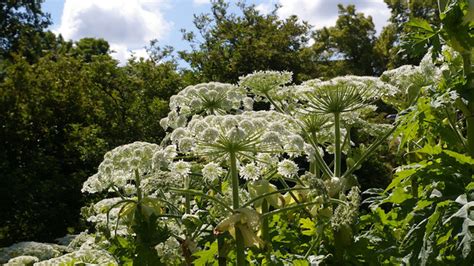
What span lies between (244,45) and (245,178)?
43.6 feet

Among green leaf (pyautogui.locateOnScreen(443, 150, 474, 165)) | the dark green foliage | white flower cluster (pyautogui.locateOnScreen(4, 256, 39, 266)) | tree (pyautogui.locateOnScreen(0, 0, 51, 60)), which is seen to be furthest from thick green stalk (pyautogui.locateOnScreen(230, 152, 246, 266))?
tree (pyautogui.locateOnScreen(0, 0, 51, 60))

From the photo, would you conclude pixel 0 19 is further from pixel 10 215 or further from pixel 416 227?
pixel 416 227

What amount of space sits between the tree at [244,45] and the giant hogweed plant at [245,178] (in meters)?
11.1

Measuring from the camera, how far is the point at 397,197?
3076mm

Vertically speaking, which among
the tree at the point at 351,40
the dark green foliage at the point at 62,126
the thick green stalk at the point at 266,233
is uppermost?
the tree at the point at 351,40

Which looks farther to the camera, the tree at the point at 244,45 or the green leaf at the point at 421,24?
the tree at the point at 244,45

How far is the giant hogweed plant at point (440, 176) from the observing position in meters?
2.68

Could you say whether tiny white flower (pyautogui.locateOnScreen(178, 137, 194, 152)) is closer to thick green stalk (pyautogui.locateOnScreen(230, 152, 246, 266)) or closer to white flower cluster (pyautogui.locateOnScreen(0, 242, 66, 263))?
thick green stalk (pyautogui.locateOnScreen(230, 152, 246, 266))

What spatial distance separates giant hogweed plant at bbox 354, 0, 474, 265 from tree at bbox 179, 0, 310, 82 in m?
11.8

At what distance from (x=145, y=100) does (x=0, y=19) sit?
45.6 feet

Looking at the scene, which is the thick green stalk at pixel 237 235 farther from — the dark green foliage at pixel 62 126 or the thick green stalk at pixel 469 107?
the dark green foliage at pixel 62 126

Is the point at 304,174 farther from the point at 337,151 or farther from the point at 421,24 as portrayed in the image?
the point at 421,24

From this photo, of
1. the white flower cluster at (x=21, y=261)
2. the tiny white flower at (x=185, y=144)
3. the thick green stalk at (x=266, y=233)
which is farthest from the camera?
the white flower cluster at (x=21, y=261)

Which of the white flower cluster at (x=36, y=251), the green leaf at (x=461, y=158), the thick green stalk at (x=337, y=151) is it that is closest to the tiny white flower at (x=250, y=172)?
the thick green stalk at (x=337, y=151)
